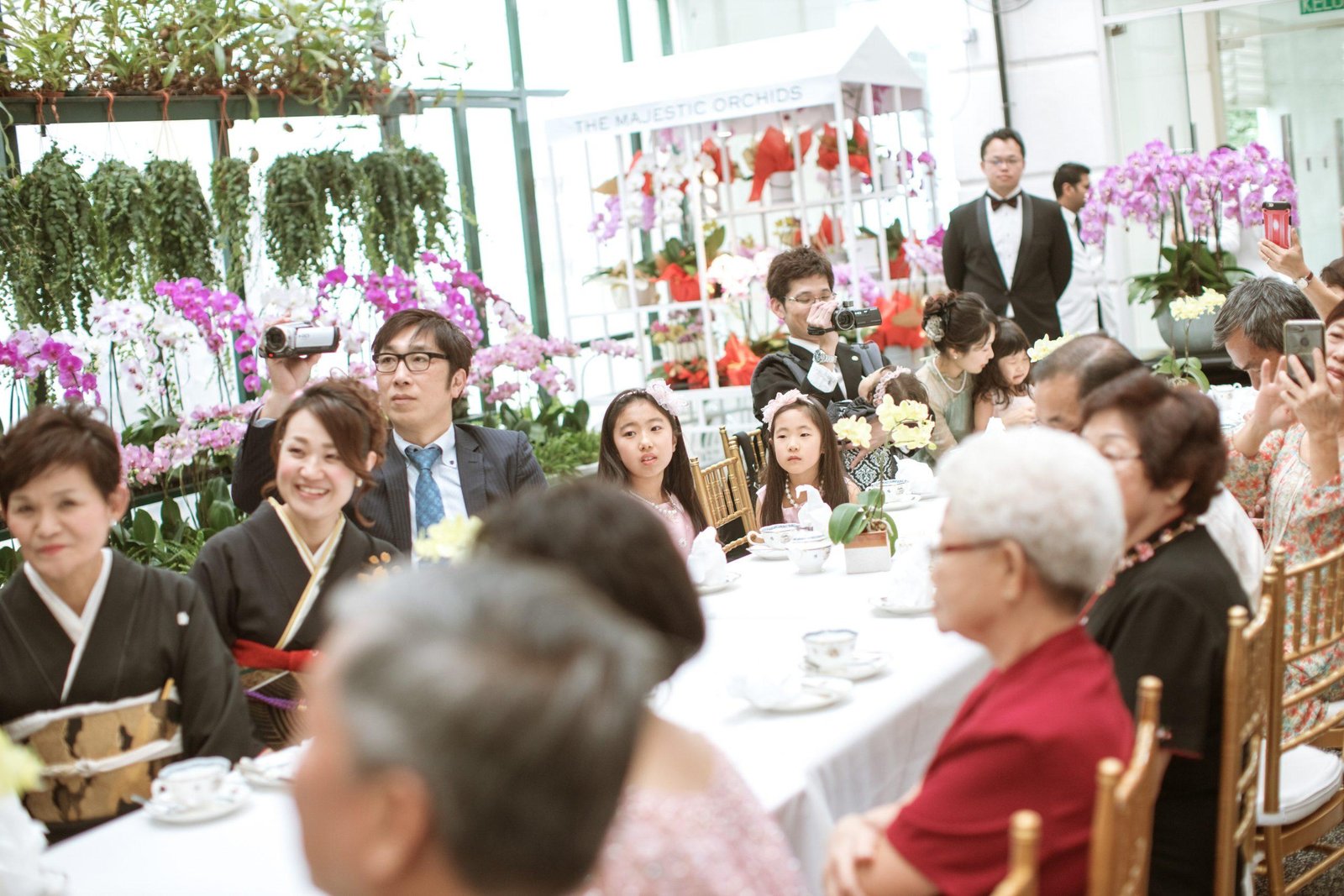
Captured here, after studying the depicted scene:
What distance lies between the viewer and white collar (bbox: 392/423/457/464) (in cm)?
345

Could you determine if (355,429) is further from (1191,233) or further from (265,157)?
(1191,233)

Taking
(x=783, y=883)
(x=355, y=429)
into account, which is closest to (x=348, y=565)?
(x=355, y=429)

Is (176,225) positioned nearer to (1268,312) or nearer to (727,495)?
(727,495)

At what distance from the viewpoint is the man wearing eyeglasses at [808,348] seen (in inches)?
186

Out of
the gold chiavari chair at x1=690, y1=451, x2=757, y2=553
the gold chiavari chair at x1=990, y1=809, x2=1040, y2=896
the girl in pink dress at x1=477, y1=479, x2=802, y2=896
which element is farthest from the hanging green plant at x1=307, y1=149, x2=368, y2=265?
the gold chiavari chair at x1=990, y1=809, x2=1040, y2=896

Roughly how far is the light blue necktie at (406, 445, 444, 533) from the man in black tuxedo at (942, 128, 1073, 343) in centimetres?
388

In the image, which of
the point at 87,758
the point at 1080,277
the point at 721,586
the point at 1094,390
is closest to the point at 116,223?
the point at 721,586

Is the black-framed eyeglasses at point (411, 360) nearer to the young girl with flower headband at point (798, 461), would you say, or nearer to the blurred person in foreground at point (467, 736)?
the young girl with flower headband at point (798, 461)

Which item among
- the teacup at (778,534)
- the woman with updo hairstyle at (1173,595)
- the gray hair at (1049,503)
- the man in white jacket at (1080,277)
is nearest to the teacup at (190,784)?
the gray hair at (1049,503)

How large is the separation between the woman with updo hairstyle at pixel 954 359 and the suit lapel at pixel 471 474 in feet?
5.96

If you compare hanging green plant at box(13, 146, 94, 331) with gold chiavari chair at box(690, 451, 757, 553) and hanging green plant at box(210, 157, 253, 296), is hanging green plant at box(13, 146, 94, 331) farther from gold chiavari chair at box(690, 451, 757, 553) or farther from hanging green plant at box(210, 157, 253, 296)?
gold chiavari chair at box(690, 451, 757, 553)

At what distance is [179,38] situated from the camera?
16.4 feet

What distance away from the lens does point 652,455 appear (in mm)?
3734

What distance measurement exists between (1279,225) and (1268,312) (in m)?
0.99
